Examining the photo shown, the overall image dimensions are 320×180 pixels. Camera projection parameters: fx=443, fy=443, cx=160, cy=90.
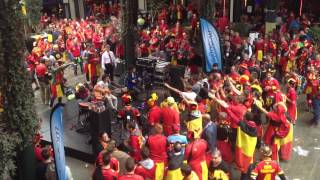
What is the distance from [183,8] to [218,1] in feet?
6.86

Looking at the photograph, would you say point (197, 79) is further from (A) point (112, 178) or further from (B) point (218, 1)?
(B) point (218, 1)

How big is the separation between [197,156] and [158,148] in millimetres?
688

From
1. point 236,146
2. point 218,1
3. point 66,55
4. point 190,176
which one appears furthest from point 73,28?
point 190,176

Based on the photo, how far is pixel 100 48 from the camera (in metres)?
17.6

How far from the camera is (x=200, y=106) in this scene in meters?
9.61

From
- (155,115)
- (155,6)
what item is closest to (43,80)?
(155,115)

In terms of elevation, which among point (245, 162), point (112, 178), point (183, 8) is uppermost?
point (183, 8)

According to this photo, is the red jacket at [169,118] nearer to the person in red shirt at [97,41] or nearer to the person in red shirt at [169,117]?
the person in red shirt at [169,117]

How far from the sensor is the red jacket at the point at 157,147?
25.2ft

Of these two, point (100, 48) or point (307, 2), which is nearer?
point (100, 48)

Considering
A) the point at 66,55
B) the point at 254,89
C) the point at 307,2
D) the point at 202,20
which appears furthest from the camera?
the point at 307,2

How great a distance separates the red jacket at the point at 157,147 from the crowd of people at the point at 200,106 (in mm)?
17

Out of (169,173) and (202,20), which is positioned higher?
(202,20)

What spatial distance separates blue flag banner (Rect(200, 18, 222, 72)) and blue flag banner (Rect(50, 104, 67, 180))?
5904mm
